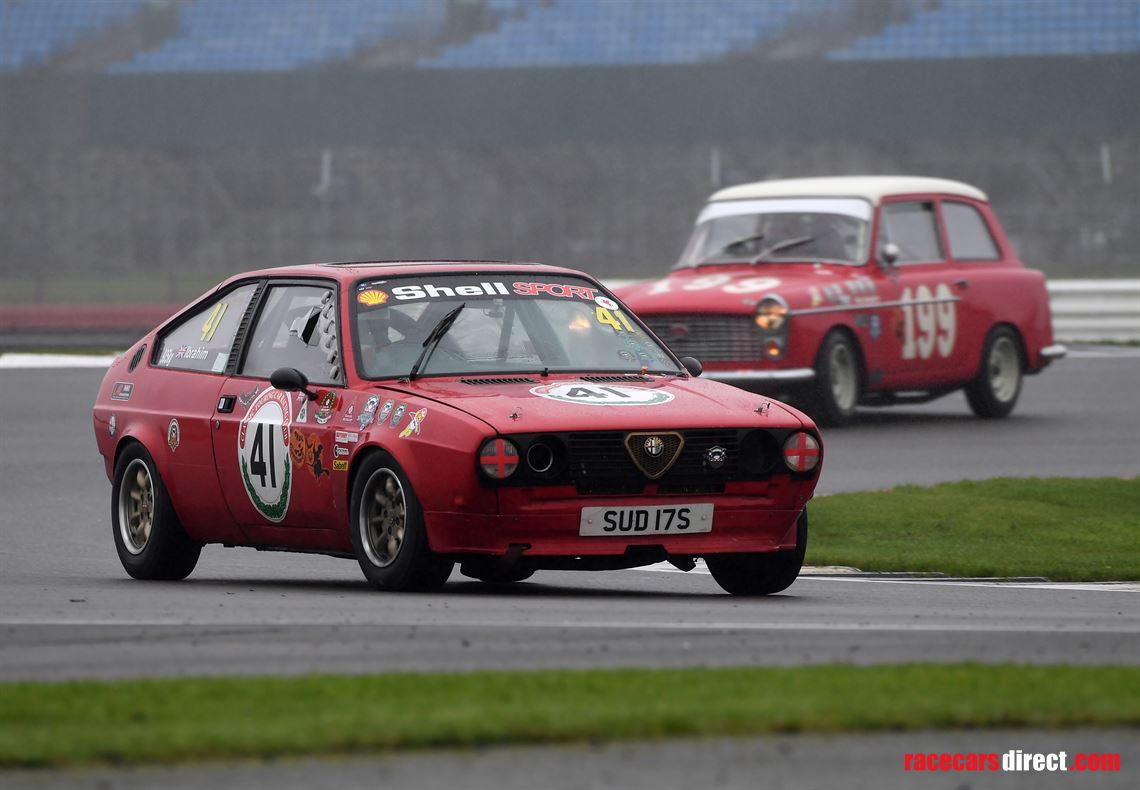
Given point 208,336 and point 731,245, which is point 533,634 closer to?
point 208,336

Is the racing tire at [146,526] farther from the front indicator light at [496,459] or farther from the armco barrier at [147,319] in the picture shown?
the armco barrier at [147,319]

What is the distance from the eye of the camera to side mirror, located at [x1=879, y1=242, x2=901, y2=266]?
59.0 ft

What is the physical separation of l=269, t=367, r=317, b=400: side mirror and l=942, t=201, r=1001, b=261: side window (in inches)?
427

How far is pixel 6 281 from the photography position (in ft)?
152

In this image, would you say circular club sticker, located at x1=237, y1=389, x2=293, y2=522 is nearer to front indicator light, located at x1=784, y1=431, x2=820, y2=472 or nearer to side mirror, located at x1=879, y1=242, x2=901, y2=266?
front indicator light, located at x1=784, y1=431, x2=820, y2=472

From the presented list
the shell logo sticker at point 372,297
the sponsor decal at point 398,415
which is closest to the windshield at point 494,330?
the shell logo sticker at point 372,297

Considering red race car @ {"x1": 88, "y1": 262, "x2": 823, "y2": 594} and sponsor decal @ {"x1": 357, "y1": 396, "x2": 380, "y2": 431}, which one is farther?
sponsor decal @ {"x1": 357, "y1": 396, "x2": 380, "y2": 431}

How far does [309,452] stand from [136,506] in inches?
57.7

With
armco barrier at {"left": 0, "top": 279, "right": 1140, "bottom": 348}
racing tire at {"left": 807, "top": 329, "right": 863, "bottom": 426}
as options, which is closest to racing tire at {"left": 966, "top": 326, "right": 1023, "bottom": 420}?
racing tire at {"left": 807, "top": 329, "right": 863, "bottom": 426}

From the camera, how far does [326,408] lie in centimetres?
891

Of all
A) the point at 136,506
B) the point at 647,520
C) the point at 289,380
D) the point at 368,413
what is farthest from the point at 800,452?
the point at 136,506

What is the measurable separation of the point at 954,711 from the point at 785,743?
0.54m

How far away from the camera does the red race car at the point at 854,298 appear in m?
17.3

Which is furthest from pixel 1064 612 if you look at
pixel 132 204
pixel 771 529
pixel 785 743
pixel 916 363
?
pixel 132 204
